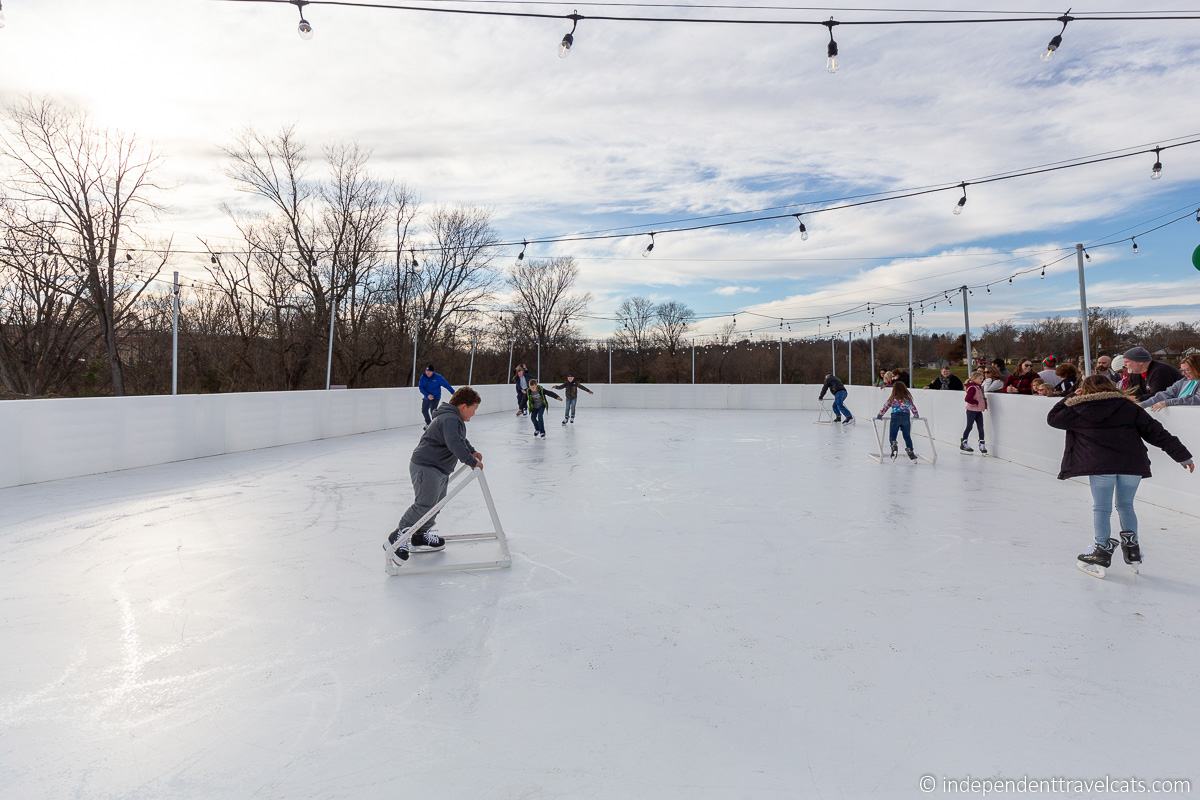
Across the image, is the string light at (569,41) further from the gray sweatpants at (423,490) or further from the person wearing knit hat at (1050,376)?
the person wearing knit hat at (1050,376)

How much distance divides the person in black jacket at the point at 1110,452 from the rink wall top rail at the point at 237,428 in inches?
103

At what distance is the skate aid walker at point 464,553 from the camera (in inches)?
169

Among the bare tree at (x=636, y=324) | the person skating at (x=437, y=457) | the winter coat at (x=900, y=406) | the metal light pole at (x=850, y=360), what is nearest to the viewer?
the person skating at (x=437, y=457)

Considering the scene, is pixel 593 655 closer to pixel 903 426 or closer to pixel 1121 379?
pixel 903 426

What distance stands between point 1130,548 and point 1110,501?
12.5 inches

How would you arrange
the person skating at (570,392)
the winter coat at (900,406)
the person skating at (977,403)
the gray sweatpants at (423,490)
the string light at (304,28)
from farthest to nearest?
the person skating at (570,392) → the person skating at (977,403) → the winter coat at (900,406) → the string light at (304,28) → the gray sweatpants at (423,490)

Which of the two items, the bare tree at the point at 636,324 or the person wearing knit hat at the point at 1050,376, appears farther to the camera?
the bare tree at the point at 636,324

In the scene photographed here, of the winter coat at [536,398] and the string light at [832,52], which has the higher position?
the string light at [832,52]

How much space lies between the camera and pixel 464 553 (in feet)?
15.8

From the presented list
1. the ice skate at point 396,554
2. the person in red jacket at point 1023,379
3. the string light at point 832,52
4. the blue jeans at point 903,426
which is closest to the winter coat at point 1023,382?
the person in red jacket at point 1023,379

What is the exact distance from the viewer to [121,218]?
20047 millimetres

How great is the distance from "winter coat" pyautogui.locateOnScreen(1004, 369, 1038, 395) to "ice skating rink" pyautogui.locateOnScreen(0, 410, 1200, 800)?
16.8 ft

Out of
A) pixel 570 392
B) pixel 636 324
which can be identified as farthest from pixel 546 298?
pixel 570 392

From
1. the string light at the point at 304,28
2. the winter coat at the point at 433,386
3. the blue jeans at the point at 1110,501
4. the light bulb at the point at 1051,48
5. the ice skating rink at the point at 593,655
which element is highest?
the string light at the point at 304,28
